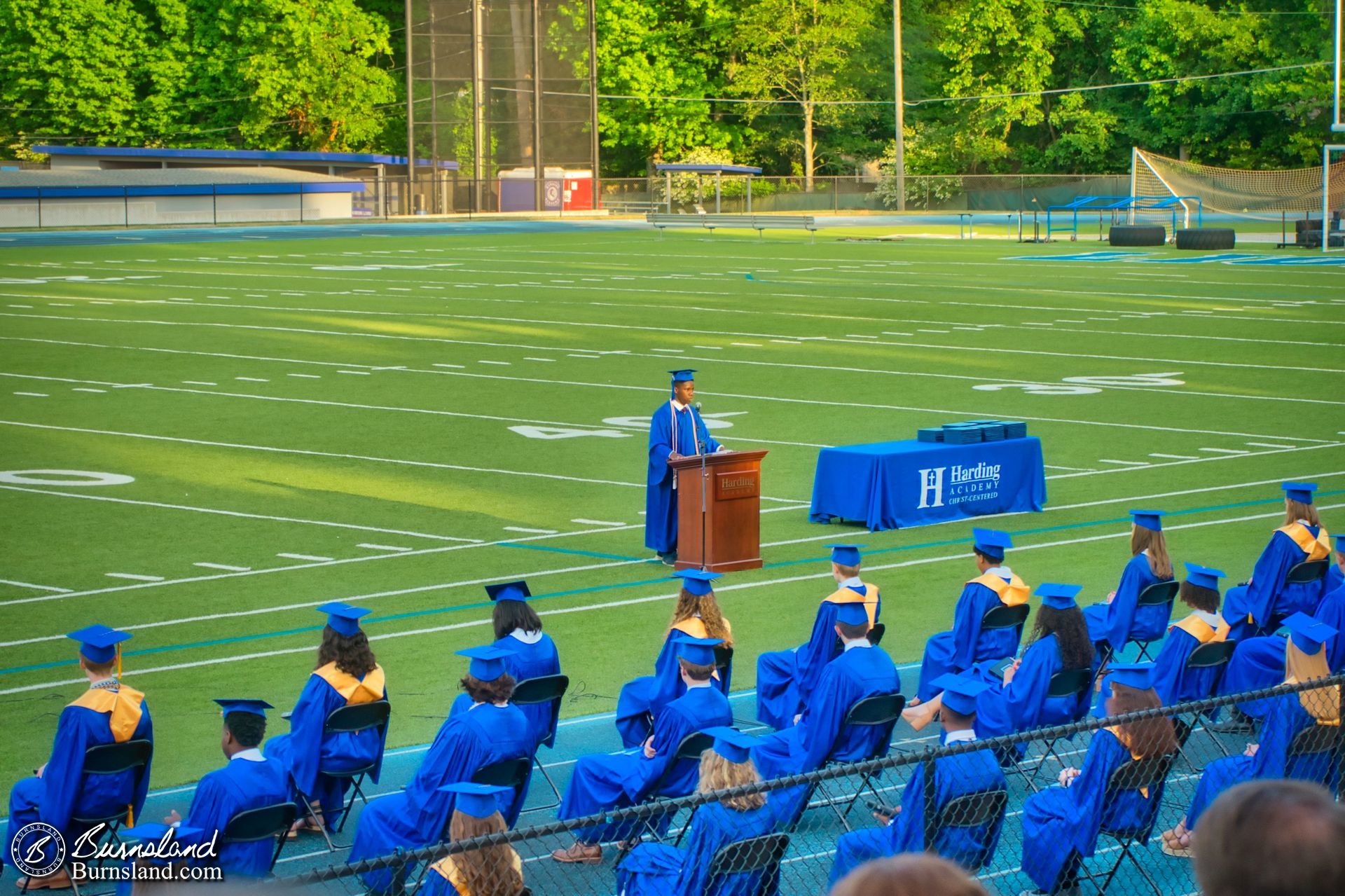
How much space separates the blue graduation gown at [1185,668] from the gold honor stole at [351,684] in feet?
12.8

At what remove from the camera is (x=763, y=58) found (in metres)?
88.4

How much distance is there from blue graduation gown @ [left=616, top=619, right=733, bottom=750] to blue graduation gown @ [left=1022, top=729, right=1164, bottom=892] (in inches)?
73.0

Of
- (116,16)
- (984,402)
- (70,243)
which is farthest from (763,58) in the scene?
(984,402)

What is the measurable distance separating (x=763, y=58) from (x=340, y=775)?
84089mm

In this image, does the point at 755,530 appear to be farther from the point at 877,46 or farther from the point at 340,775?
the point at 877,46

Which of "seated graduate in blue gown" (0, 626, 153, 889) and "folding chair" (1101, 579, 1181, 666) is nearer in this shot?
"seated graduate in blue gown" (0, 626, 153, 889)

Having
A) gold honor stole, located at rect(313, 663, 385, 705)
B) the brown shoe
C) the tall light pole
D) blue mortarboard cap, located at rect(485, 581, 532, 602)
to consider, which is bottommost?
the brown shoe

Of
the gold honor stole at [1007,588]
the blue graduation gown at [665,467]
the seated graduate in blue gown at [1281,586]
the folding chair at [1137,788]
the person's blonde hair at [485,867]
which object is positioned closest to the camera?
the person's blonde hair at [485,867]

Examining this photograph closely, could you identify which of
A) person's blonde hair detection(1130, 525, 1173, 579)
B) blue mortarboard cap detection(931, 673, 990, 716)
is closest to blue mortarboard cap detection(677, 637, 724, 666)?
blue mortarboard cap detection(931, 673, 990, 716)

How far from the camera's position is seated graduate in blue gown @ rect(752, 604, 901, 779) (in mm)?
7648

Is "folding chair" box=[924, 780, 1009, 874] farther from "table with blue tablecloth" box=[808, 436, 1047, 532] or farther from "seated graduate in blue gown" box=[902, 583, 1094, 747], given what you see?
"table with blue tablecloth" box=[808, 436, 1047, 532]

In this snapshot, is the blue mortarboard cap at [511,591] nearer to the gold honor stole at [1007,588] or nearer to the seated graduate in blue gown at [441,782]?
the seated graduate in blue gown at [441,782]

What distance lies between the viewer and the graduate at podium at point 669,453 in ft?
43.3

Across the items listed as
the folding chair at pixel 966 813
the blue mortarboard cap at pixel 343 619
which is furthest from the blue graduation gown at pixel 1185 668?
the blue mortarboard cap at pixel 343 619
